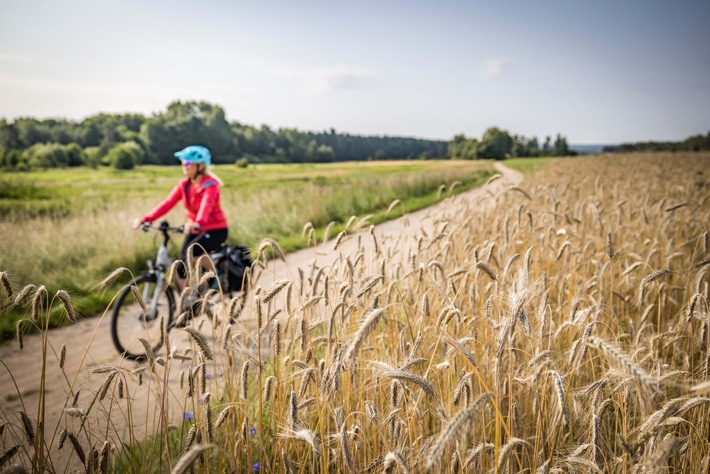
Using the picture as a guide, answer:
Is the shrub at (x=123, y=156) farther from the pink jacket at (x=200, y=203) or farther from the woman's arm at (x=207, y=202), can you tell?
the woman's arm at (x=207, y=202)

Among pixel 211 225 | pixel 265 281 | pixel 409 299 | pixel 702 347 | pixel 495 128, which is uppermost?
pixel 495 128

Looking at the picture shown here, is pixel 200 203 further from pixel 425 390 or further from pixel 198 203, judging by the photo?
pixel 425 390

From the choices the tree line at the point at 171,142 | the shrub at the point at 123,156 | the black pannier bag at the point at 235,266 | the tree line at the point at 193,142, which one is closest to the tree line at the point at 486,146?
the tree line at the point at 193,142

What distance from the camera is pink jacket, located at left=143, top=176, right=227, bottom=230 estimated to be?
5.19 meters

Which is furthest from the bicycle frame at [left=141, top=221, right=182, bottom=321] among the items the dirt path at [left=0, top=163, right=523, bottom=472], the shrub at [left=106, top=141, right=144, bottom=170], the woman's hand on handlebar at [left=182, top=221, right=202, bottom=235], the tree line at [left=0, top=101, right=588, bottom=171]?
the shrub at [left=106, top=141, right=144, bottom=170]

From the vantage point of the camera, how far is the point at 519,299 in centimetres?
172

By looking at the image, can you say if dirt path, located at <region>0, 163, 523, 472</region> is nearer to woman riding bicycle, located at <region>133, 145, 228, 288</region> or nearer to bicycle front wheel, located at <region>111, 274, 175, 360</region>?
bicycle front wheel, located at <region>111, 274, 175, 360</region>

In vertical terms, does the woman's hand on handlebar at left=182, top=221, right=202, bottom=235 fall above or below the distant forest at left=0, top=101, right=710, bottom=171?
below

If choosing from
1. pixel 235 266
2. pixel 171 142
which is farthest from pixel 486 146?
pixel 171 142

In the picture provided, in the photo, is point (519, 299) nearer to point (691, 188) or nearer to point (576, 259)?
point (576, 259)

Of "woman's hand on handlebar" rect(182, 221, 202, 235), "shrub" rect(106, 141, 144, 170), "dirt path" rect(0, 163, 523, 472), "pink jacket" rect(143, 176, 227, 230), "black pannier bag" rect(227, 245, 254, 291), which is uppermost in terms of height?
"shrub" rect(106, 141, 144, 170)

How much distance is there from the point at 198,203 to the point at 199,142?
67.8 meters

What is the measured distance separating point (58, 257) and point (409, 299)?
8.06 m

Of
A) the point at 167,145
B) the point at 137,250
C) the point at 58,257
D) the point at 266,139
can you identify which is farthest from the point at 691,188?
the point at 266,139
